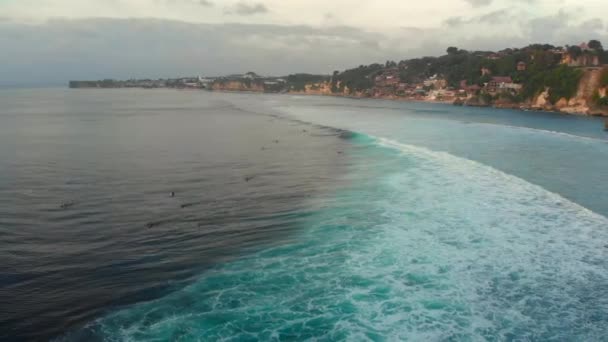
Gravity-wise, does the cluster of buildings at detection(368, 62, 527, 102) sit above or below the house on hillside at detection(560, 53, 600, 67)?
below

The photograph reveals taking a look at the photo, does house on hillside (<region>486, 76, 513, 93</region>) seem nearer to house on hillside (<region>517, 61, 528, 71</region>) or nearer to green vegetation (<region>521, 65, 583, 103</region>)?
house on hillside (<region>517, 61, 528, 71</region>)

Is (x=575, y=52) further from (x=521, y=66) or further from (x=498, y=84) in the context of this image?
(x=498, y=84)


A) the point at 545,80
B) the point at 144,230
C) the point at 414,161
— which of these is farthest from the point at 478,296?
the point at 545,80

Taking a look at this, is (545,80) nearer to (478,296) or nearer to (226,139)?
(226,139)

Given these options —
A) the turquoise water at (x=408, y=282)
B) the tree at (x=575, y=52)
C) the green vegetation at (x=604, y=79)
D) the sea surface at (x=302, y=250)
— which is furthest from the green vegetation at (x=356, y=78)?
the turquoise water at (x=408, y=282)

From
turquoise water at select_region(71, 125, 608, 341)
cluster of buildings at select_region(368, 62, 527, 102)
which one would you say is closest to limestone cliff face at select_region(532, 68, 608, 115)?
cluster of buildings at select_region(368, 62, 527, 102)

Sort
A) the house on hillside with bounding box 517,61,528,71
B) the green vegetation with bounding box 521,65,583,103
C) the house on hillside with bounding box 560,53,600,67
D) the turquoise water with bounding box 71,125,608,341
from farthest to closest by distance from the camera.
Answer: the house on hillside with bounding box 517,61,528,71, the house on hillside with bounding box 560,53,600,67, the green vegetation with bounding box 521,65,583,103, the turquoise water with bounding box 71,125,608,341

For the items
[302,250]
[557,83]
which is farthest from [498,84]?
[302,250]

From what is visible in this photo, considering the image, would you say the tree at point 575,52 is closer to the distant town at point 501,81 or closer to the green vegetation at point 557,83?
the distant town at point 501,81
